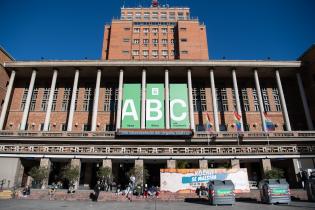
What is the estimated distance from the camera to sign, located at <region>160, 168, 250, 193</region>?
2614 centimetres

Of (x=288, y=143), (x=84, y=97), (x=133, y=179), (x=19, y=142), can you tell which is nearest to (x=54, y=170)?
(x=19, y=142)

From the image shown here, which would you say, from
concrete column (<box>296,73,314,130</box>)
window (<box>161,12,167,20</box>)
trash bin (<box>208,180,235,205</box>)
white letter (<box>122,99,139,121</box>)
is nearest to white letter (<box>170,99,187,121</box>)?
white letter (<box>122,99,139,121</box>)

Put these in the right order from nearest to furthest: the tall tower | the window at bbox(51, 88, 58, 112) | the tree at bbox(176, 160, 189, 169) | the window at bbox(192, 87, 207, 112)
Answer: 1. the tree at bbox(176, 160, 189, 169)
2. the window at bbox(192, 87, 207, 112)
3. the window at bbox(51, 88, 58, 112)
4. the tall tower

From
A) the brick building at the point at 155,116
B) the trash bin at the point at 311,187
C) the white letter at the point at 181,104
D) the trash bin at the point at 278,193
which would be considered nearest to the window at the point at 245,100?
the brick building at the point at 155,116

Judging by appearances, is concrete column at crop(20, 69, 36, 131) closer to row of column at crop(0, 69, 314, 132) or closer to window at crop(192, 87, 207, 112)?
row of column at crop(0, 69, 314, 132)

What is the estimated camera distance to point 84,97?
4797cm

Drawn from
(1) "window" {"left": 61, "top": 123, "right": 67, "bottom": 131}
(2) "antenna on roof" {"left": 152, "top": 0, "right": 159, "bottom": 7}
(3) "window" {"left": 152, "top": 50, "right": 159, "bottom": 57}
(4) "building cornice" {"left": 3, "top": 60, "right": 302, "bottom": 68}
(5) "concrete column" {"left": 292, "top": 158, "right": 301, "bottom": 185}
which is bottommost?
(5) "concrete column" {"left": 292, "top": 158, "right": 301, "bottom": 185}

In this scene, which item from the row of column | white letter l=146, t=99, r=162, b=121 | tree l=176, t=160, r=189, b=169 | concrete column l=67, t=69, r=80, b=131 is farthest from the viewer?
concrete column l=67, t=69, r=80, b=131

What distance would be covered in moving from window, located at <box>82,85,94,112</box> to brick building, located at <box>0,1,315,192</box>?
0.19m

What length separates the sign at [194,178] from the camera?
2614 centimetres

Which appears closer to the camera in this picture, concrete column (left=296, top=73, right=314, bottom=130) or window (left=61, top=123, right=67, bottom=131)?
concrete column (left=296, top=73, right=314, bottom=130)

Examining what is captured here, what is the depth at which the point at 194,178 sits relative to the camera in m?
26.6

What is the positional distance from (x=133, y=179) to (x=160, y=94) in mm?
18311

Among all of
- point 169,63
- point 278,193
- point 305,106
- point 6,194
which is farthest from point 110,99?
point 305,106
